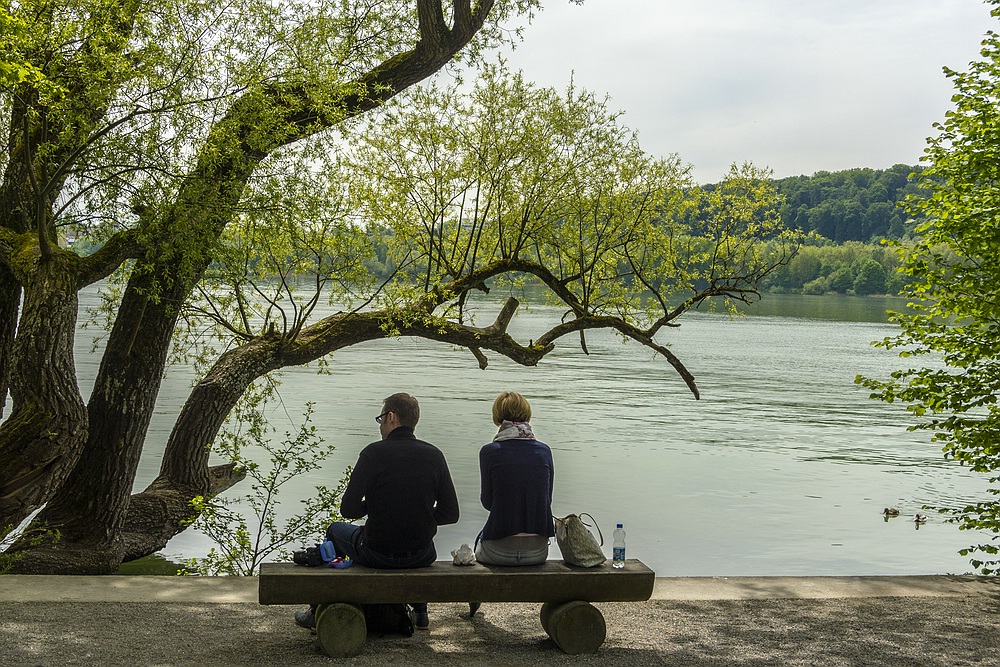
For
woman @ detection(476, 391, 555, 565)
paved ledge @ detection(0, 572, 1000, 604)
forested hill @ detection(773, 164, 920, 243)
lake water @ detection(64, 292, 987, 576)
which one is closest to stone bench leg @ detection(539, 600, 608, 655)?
woman @ detection(476, 391, 555, 565)

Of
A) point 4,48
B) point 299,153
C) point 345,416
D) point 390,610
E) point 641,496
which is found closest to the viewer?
point 390,610

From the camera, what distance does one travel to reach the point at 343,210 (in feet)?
35.7

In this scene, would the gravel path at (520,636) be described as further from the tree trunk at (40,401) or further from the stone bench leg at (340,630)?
the tree trunk at (40,401)

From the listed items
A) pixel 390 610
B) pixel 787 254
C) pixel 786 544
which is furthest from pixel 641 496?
pixel 390 610

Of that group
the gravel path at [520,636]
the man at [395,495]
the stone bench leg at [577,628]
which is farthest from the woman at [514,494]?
the gravel path at [520,636]

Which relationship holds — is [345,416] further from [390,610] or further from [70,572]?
[390,610]

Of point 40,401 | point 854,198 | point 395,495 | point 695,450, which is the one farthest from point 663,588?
point 854,198

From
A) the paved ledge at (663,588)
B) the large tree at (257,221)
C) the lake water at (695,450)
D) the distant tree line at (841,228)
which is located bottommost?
the lake water at (695,450)

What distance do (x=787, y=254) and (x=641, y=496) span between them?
325 inches

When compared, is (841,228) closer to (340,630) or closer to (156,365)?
(156,365)

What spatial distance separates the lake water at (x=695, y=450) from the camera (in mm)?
16562

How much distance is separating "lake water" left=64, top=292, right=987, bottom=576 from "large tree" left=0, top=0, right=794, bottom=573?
3.36 metres

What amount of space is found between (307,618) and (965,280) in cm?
549

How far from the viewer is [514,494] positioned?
6.03 m
